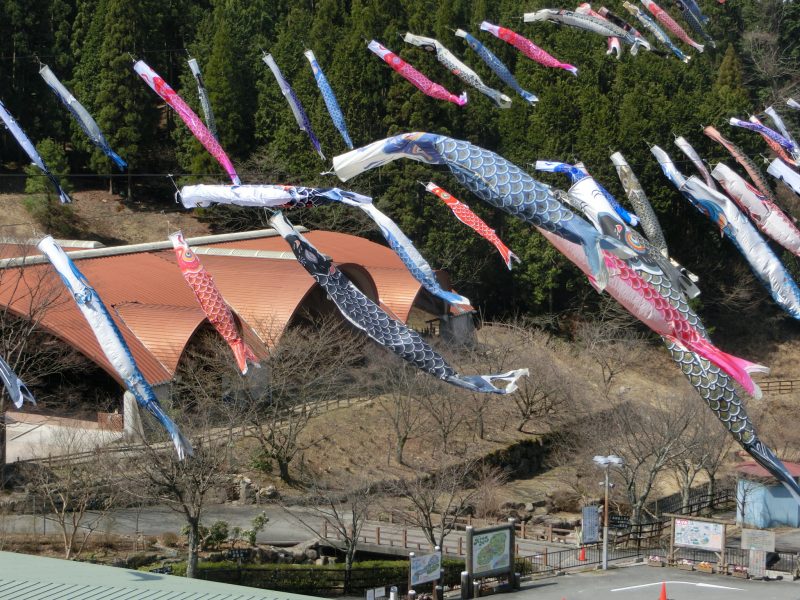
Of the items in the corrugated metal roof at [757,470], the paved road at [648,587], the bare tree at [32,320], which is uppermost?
the bare tree at [32,320]

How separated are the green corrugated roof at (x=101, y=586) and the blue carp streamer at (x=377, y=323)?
22.0 feet

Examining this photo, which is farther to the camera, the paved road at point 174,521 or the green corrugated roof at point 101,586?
the paved road at point 174,521

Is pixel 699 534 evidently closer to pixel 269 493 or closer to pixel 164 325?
pixel 269 493

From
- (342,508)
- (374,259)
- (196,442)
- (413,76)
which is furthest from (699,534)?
(374,259)

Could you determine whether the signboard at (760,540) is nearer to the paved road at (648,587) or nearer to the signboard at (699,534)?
the signboard at (699,534)

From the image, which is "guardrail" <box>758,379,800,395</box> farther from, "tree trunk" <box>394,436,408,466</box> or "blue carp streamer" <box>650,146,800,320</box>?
"blue carp streamer" <box>650,146,800,320</box>

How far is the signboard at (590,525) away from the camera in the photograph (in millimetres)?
23438

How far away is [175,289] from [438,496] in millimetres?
11022

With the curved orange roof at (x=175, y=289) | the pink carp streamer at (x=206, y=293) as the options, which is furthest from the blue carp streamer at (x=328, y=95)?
the pink carp streamer at (x=206, y=293)

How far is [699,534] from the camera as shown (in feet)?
74.0

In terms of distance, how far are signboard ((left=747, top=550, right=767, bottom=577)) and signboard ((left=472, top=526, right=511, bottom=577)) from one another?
4.37 metres

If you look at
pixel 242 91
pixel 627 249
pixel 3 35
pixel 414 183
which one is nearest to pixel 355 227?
pixel 414 183

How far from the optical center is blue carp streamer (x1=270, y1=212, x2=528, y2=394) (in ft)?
61.1

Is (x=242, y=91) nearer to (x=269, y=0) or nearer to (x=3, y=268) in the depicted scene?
(x=269, y=0)
